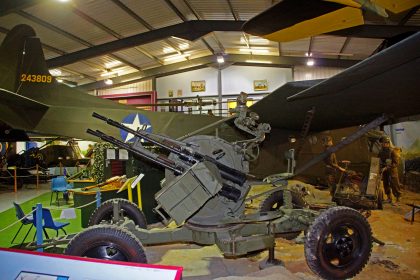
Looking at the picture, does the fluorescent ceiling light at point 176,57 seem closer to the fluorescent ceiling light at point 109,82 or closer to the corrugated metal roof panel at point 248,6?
the fluorescent ceiling light at point 109,82

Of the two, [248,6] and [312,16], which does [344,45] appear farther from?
[312,16]

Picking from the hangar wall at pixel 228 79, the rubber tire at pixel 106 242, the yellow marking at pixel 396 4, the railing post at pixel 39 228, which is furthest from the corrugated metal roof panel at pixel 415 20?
the railing post at pixel 39 228

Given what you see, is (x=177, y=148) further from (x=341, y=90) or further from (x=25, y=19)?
(x=25, y=19)

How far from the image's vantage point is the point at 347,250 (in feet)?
14.0

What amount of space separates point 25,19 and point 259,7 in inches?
371

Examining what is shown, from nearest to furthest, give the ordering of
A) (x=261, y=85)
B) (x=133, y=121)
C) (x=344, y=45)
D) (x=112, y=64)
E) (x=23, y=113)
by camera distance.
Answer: (x=23, y=113) < (x=133, y=121) < (x=344, y=45) < (x=112, y=64) < (x=261, y=85)

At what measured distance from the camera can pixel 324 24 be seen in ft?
16.0

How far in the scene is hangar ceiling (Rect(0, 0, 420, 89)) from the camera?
41.3 feet

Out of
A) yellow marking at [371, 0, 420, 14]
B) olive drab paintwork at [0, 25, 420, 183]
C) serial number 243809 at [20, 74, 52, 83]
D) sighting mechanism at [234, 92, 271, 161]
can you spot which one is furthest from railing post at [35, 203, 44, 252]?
serial number 243809 at [20, 74, 52, 83]

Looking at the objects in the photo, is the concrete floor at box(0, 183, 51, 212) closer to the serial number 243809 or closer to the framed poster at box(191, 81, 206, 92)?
the serial number 243809

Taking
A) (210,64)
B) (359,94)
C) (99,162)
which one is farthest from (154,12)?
(359,94)

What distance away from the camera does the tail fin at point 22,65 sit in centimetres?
847

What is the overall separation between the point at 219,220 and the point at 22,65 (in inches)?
283

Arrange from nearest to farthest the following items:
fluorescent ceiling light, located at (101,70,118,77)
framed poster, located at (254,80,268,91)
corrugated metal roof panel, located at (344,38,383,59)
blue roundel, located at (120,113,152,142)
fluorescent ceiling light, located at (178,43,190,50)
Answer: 1. blue roundel, located at (120,113,152,142)
2. corrugated metal roof panel, located at (344,38,383,59)
3. fluorescent ceiling light, located at (178,43,190,50)
4. framed poster, located at (254,80,268,91)
5. fluorescent ceiling light, located at (101,70,118,77)
